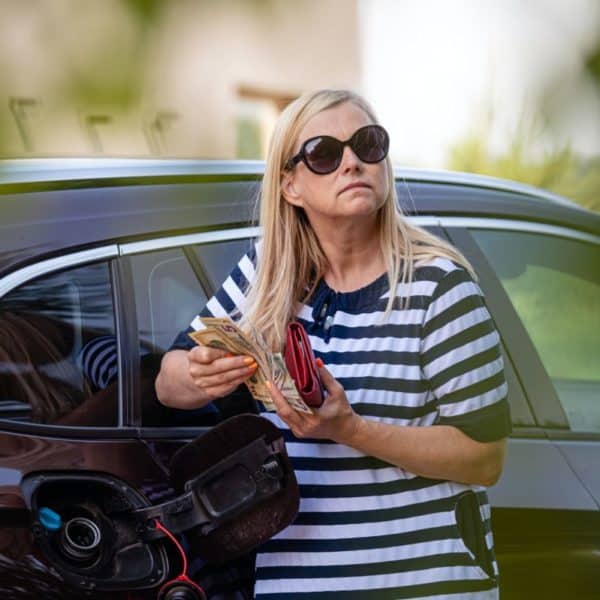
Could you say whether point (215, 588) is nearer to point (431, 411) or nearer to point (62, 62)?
point (431, 411)

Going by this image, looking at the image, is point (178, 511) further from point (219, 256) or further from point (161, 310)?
point (219, 256)

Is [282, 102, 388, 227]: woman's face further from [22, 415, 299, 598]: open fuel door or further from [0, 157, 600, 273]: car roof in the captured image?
[22, 415, 299, 598]: open fuel door

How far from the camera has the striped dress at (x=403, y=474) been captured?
4.09ft

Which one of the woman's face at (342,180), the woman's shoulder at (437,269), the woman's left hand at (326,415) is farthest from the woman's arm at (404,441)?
the woman's face at (342,180)

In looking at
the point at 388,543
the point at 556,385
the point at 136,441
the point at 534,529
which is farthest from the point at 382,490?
the point at 556,385

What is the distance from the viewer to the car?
4.05ft

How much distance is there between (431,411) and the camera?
1293mm

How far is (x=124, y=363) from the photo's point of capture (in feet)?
4.65

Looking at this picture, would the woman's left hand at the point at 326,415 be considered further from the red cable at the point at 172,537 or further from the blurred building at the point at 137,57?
the blurred building at the point at 137,57

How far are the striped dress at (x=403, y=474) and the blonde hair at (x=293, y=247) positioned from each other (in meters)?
0.05

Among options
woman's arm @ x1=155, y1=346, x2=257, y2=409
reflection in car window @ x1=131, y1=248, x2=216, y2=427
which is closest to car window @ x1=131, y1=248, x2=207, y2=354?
reflection in car window @ x1=131, y1=248, x2=216, y2=427

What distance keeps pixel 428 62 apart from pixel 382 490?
0.94m

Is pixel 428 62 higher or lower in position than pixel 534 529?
higher

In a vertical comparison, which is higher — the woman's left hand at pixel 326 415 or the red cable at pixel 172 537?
the woman's left hand at pixel 326 415
